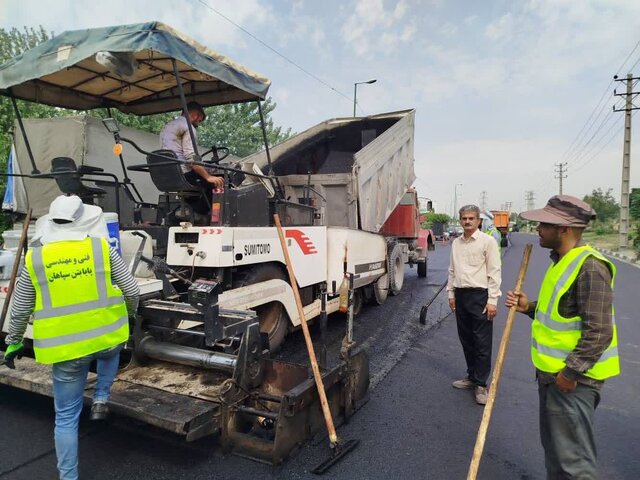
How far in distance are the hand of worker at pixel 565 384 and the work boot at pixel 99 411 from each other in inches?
99.0

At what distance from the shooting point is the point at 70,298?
2.38 m

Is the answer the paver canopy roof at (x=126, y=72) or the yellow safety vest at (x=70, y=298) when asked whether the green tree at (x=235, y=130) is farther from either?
the yellow safety vest at (x=70, y=298)

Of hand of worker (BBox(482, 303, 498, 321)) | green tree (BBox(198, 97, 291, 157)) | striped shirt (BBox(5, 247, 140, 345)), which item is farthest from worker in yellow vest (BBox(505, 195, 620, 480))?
green tree (BBox(198, 97, 291, 157))

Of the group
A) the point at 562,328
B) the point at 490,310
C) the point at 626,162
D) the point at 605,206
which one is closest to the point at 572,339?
the point at 562,328

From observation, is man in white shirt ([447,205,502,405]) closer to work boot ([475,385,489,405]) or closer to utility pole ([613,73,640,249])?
work boot ([475,385,489,405])

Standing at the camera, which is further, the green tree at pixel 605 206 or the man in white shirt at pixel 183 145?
the green tree at pixel 605 206

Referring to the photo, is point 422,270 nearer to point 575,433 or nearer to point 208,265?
point 208,265

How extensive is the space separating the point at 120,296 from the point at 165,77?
2.98m

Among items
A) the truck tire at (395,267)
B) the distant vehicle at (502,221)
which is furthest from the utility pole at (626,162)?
the truck tire at (395,267)

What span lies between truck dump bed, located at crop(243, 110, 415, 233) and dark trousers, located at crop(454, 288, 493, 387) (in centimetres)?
269

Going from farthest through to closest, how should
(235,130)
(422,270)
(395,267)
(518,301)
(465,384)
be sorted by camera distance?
(235,130) → (422,270) → (395,267) → (465,384) → (518,301)

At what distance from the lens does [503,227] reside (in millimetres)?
26516

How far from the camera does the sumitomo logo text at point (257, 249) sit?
4.02 m

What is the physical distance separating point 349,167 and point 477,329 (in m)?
4.56
